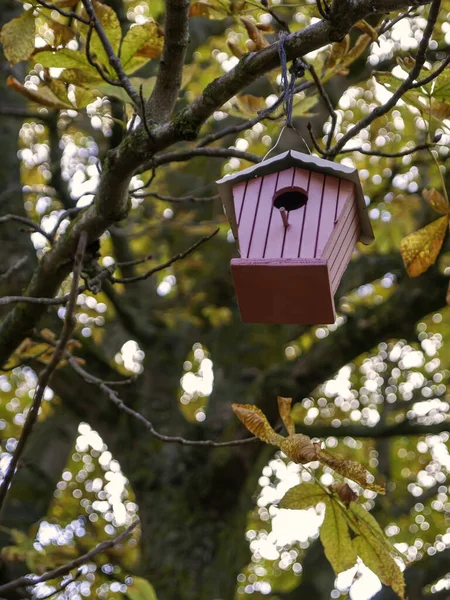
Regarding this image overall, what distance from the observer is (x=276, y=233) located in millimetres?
1404

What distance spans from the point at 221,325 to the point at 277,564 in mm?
3722

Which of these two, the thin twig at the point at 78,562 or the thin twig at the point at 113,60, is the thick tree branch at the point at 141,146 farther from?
the thin twig at the point at 78,562

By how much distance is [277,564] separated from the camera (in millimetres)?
7023

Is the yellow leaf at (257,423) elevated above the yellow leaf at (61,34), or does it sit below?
below

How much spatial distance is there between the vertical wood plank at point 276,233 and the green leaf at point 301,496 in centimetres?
43

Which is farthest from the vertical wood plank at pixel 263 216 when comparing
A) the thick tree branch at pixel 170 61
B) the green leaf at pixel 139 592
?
the green leaf at pixel 139 592

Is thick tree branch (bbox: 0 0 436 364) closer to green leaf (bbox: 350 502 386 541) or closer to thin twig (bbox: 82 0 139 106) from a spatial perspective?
thin twig (bbox: 82 0 139 106)

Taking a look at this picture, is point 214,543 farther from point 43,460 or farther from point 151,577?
point 43,460

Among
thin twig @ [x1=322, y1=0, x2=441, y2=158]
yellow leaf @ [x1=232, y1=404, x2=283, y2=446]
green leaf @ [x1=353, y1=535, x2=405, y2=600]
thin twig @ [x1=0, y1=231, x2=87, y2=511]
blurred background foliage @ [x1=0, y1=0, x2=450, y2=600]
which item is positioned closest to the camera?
thin twig @ [x1=0, y1=231, x2=87, y2=511]

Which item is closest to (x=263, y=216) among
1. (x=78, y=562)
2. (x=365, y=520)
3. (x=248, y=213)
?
(x=248, y=213)

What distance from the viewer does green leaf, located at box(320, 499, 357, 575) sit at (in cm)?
132

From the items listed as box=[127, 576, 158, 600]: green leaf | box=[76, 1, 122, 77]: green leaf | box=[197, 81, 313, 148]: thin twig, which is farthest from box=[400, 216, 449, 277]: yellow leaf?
box=[127, 576, 158, 600]: green leaf

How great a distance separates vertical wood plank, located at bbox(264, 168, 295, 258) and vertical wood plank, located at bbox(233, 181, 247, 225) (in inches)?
2.9

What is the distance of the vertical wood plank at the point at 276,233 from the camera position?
1378 mm
